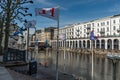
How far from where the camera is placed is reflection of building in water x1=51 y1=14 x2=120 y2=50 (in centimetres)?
8819

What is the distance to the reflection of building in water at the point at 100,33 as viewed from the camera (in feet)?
289

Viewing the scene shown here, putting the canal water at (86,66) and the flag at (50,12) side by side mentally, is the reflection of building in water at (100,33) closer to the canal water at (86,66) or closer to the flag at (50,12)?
the canal water at (86,66)

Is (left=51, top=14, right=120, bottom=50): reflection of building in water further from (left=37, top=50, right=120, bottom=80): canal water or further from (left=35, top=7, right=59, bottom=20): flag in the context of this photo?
(left=35, top=7, right=59, bottom=20): flag

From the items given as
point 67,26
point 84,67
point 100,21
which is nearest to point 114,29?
point 100,21

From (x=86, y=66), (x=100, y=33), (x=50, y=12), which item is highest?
(x=100, y=33)

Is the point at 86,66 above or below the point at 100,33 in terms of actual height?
below

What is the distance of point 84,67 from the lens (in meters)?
43.8

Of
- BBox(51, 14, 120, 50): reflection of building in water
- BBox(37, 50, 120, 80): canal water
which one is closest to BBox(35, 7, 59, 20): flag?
BBox(37, 50, 120, 80): canal water

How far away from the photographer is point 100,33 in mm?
114375

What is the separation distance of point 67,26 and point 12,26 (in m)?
133

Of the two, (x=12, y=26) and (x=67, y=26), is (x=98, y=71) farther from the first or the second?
(x=67, y=26)

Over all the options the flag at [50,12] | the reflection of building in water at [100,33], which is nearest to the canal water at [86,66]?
the flag at [50,12]

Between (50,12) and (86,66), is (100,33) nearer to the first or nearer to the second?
(86,66)

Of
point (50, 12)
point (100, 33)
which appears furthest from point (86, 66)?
point (100, 33)
